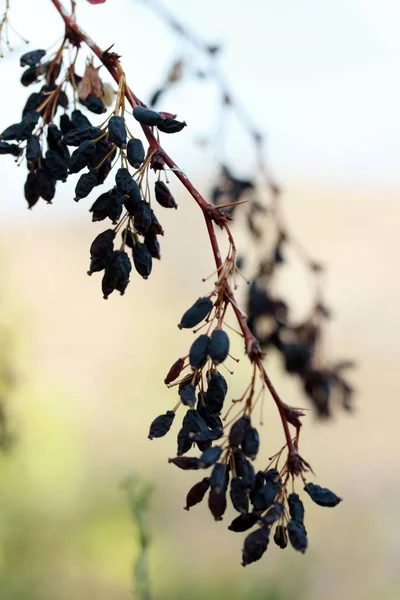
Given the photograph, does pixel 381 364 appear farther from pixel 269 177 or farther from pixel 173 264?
pixel 269 177

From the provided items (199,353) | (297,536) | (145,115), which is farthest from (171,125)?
(297,536)

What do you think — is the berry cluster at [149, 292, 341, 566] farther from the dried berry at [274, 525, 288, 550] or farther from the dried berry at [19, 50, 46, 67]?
the dried berry at [19, 50, 46, 67]

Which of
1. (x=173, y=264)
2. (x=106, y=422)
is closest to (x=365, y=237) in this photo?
(x=173, y=264)

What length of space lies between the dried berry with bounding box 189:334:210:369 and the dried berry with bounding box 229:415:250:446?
72 millimetres

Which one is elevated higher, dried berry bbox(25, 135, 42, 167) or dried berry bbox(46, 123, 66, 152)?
dried berry bbox(46, 123, 66, 152)

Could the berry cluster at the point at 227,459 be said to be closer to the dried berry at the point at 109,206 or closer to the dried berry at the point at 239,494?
the dried berry at the point at 239,494

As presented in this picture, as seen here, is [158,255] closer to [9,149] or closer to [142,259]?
[142,259]

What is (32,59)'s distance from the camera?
3.26 ft

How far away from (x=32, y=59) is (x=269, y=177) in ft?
2.77

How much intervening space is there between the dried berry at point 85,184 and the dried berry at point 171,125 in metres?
0.09

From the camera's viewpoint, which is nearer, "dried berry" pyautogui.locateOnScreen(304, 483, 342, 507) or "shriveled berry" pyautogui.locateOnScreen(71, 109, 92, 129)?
"dried berry" pyautogui.locateOnScreen(304, 483, 342, 507)

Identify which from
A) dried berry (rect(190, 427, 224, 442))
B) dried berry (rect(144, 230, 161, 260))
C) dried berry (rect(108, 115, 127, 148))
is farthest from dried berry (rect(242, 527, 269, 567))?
dried berry (rect(108, 115, 127, 148))

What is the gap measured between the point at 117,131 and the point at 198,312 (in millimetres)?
212

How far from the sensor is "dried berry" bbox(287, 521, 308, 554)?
78 cm
